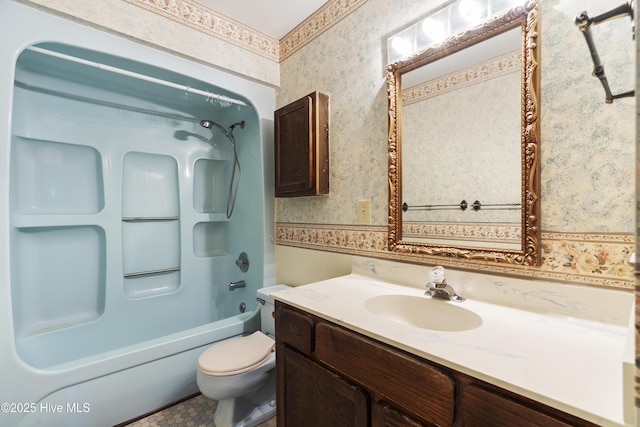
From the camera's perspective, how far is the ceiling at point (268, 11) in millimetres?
1696

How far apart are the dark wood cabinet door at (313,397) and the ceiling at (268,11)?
6.34ft

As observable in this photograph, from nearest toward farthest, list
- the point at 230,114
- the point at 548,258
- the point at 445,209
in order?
the point at 548,258, the point at 445,209, the point at 230,114

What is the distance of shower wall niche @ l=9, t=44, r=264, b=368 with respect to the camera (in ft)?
5.76

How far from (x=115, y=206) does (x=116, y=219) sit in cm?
10

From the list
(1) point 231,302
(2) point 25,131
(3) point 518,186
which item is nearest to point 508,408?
(3) point 518,186

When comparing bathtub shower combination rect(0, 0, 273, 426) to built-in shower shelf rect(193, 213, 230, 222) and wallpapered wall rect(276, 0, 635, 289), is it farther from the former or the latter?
wallpapered wall rect(276, 0, 635, 289)

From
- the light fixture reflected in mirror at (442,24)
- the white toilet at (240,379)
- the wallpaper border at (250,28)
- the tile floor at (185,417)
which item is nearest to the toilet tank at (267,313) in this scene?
the white toilet at (240,379)

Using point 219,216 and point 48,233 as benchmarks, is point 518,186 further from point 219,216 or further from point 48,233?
point 48,233

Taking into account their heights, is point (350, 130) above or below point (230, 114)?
below

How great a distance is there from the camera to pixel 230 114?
2.41 meters

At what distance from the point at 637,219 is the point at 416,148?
985mm

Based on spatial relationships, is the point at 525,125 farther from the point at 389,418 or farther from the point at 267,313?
the point at 267,313

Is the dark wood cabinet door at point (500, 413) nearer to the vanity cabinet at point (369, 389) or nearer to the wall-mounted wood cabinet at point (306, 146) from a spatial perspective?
the vanity cabinet at point (369, 389)

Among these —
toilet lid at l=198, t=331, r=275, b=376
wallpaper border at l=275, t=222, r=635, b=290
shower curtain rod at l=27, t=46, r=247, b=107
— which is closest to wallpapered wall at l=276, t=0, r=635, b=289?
wallpaper border at l=275, t=222, r=635, b=290
